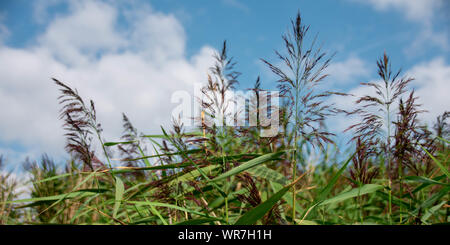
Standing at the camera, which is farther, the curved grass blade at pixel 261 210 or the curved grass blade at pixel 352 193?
the curved grass blade at pixel 352 193

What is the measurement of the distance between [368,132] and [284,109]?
54 centimetres

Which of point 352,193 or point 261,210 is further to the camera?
point 352,193

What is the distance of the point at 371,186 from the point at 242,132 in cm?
76

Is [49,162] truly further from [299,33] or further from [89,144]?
[299,33]

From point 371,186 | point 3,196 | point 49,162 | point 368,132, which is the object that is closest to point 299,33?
point 368,132

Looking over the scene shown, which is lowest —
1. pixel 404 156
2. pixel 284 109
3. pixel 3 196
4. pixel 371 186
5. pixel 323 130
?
pixel 3 196

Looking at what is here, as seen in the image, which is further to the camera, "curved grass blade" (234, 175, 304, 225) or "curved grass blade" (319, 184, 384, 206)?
"curved grass blade" (319, 184, 384, 206)
